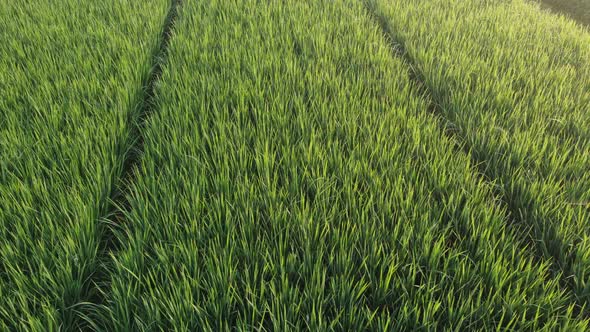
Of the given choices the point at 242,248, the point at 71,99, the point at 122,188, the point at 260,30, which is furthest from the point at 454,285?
the point at 260,30

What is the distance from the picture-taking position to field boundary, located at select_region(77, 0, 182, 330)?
3.50 ft

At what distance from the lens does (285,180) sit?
1357 millimetres

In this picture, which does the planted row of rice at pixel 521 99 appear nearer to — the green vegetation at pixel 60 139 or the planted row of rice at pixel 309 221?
the planted row of rice at pixel 309 221

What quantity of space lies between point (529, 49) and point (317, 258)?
2217mm

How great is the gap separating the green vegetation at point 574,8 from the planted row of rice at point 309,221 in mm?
4348

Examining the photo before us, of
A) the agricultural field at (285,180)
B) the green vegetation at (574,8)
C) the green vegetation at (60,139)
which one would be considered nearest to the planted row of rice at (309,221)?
the agricultural field at (285,180)

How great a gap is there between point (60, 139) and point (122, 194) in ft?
1.09

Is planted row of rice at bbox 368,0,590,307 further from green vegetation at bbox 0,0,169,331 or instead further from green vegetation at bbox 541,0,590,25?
green vegetation at bbox 541,0,590,25

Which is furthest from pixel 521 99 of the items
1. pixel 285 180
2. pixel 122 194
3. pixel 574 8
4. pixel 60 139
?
pixel 574 8

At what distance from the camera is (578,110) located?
6.18 feet

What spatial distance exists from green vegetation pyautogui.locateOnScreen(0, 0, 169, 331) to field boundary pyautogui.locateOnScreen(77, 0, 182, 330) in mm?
17

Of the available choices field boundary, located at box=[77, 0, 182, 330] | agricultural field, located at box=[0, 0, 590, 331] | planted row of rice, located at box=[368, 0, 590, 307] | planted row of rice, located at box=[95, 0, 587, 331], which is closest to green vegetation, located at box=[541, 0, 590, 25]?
planted row of rice, located at box=[368, 0, 590, 307]

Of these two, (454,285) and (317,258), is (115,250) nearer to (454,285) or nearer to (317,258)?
(317,258)

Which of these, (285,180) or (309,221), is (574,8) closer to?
(285,180)
